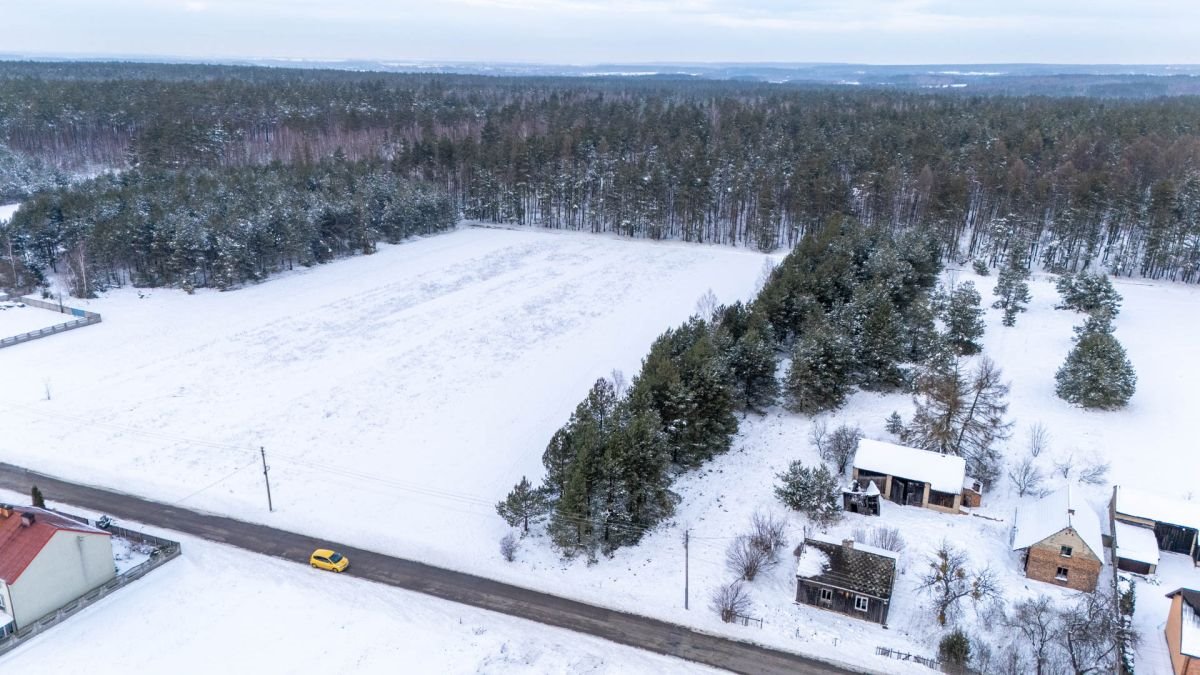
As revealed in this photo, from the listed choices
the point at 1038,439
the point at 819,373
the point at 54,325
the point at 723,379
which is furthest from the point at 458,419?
the point at 54,325

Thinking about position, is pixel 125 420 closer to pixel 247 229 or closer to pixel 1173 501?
pixel 247 229

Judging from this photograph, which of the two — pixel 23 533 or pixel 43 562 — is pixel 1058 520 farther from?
pixel 23 533

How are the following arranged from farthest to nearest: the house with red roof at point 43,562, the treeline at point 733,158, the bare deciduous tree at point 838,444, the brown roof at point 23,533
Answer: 1. the treeline at point 733,158
2. the bare deciduous tree at point 838,444
3. the brown roof at point 23,533
4. the house with red roof at point 43,562

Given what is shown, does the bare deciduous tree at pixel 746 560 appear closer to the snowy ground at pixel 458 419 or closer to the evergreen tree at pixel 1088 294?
the snowy ground at pixel 458 419

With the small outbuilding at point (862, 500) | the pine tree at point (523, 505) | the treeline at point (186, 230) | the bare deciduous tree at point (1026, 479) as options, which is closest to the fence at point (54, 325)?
the treeline at point (186, 230)

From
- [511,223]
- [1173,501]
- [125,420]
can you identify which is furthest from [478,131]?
[1173,501]

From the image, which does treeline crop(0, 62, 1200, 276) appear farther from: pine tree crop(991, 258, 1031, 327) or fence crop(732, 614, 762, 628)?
fence crop(732, 614, 762, 628)
